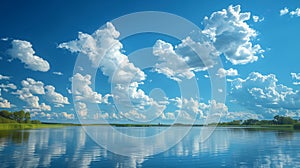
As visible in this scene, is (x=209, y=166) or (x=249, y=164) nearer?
(x=209, y=166)

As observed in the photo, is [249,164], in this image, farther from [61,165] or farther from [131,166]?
[61,165]

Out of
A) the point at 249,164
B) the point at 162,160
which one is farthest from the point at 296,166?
the point at 162,160

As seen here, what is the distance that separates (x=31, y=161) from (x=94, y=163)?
357 inches

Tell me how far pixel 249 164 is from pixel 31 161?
99.7 feet

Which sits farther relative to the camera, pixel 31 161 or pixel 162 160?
pixel 162 160

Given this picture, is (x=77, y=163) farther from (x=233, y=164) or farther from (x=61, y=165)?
(x=233, y=164)

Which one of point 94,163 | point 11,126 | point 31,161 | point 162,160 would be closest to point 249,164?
point 162,160

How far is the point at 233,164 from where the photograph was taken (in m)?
37.4

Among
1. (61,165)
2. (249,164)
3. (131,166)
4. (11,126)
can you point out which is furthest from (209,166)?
(11,126)

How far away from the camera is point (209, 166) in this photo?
35.4m

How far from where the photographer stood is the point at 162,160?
133ft

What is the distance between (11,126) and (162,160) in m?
146

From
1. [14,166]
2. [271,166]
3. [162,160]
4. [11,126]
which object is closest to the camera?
[14,166]

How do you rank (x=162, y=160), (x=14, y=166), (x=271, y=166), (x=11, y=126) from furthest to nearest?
(x=11, y=126)
(x=162, y=160)
(x=271, y=166)
(x=14, y=166)
